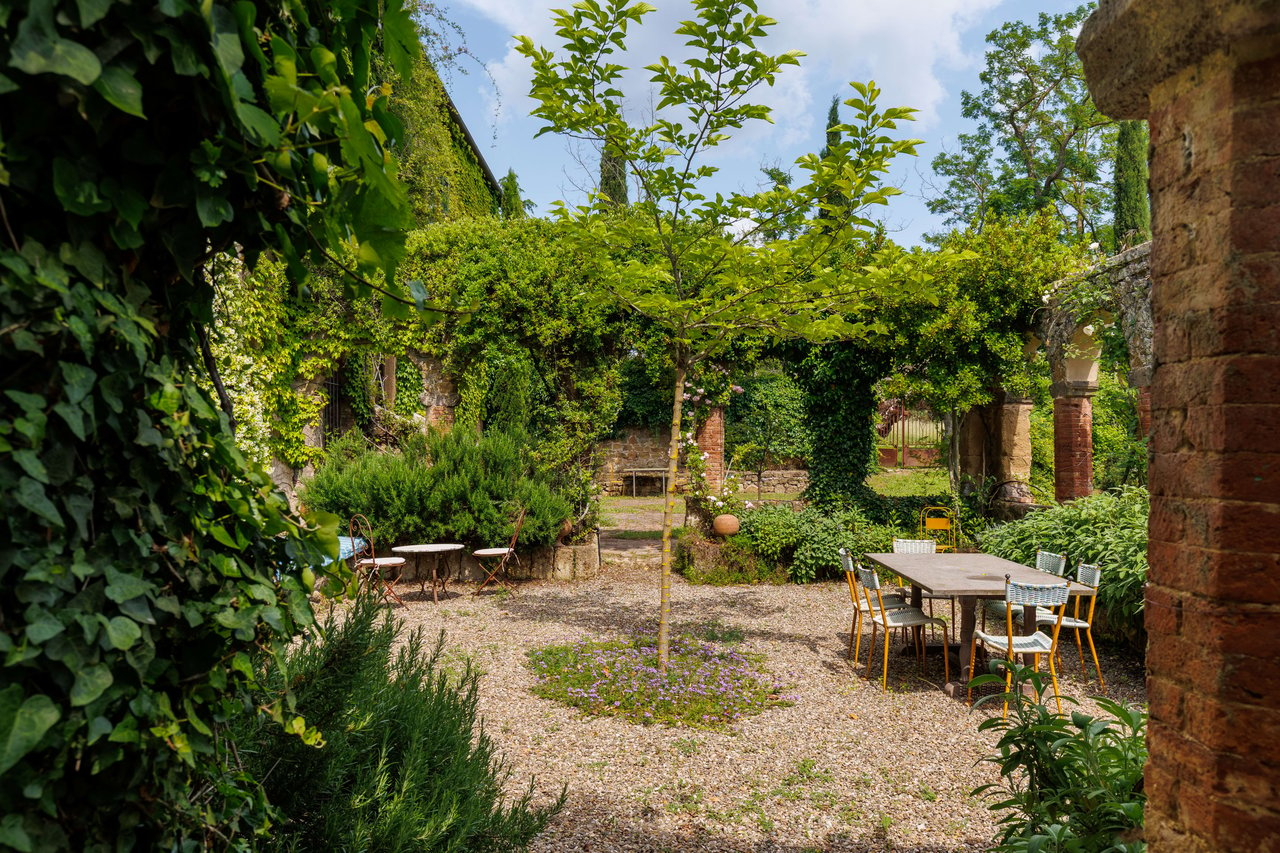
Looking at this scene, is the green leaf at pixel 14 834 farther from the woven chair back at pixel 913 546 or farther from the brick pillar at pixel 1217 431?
the woven chair back at pixel 913 546

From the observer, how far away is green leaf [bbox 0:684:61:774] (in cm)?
74

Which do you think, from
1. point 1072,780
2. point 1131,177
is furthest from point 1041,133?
point 1072,780

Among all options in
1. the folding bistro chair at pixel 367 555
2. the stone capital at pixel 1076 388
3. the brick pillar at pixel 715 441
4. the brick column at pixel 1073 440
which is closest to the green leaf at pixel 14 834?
the folding bistro chair at pixel 367 555

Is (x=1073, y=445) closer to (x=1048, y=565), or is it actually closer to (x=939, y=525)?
(x=939, y=525)

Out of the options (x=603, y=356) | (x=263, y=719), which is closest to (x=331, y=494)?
(x=603, y=356)

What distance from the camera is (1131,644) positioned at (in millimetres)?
6477

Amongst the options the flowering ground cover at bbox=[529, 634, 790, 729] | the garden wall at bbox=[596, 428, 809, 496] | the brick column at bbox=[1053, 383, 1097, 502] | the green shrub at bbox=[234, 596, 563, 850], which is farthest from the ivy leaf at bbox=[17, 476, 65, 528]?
the garden wall at bbox=[596, 428, 809, 496]

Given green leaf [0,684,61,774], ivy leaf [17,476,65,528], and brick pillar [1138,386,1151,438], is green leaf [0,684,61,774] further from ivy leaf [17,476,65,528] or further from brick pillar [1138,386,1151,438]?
brick pillar [1138,386,1151,438]

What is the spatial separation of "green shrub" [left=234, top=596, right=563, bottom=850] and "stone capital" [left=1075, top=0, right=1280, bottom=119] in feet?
6.88

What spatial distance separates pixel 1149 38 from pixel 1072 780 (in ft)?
7.83

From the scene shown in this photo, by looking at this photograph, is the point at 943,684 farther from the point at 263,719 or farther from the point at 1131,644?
the point at 263,719

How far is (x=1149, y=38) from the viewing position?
1.71 m

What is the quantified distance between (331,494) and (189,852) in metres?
9.10

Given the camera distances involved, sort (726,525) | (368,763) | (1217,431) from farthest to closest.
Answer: (726,525)
(368,763)
(1217,431)
